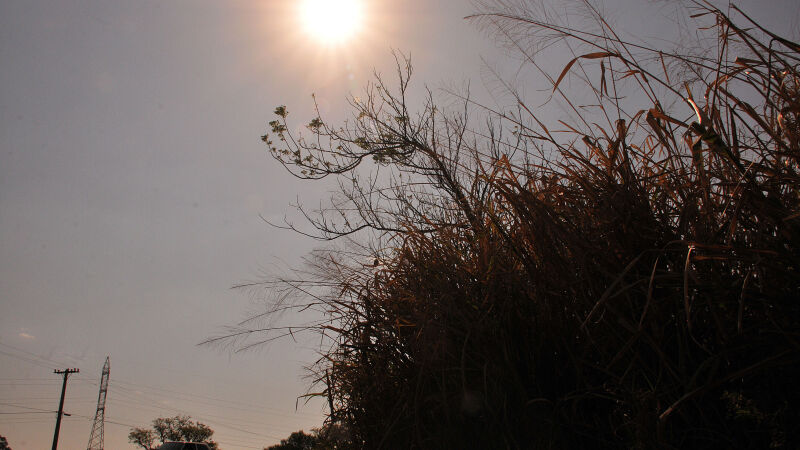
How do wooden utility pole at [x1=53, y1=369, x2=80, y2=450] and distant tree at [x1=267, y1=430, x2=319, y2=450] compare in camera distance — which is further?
wooden utility pole at [x1=53, y1=369, x2=80, y2=450]

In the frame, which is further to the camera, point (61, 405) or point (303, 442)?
point (61, 405)

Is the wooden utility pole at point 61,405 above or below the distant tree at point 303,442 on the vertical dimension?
above

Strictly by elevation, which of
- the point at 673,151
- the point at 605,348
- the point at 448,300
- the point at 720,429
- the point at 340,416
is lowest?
the point at 720,429

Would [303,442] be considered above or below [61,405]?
below

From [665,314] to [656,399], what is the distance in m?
0.18

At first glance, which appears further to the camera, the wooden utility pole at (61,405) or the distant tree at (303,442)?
the wooden utility pole at (61,405)

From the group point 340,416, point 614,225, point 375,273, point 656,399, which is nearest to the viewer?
point 656,399

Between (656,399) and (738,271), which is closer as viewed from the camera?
(656,399)

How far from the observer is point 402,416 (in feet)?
3.90

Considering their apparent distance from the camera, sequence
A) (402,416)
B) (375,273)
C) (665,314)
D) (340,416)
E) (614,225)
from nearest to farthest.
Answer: (665,314)
(614,225)
(402,416)
(340,416)
(375,273)

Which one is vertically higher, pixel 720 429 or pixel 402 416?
pixel 402 416

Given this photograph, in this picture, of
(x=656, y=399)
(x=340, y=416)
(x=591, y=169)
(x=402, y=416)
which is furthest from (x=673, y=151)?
(x=340, y=416)

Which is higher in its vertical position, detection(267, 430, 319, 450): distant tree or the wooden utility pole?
Answer: the wooden utility pole

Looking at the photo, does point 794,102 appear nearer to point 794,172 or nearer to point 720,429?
point 794,172
